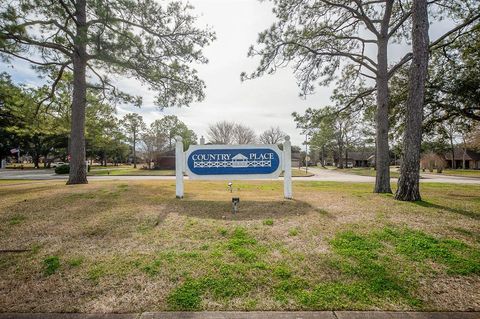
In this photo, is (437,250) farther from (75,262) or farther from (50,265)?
(50,265)

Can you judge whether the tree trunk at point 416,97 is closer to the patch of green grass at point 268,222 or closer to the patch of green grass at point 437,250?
the patch of green grass at point 437,250

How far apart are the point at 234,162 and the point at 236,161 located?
0.07 metres

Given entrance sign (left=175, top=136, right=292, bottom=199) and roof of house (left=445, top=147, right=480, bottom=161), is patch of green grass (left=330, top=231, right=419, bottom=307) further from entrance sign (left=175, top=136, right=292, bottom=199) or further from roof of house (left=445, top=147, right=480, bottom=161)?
roof of house (left=445, top=147, right=480, bottom=161)

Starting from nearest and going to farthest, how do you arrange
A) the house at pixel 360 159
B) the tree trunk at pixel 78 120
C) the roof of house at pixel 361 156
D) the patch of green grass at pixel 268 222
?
1. the patch of green grass at pixel 268 222
2. the tree trunk at pixel 78 120
3. the roof of house at pixel 361 156
4. the house at pixel 360 159

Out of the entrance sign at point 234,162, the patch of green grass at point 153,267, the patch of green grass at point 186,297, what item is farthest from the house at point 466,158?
the patch of green grass at point 153,267

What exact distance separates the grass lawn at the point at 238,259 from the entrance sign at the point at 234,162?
151 cm

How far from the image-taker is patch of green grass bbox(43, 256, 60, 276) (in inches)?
141

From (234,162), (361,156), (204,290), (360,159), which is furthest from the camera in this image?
(360,159)

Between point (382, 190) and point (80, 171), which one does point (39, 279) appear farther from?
point (382, 190)

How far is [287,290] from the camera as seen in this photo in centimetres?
318

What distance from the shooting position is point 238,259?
3836mm

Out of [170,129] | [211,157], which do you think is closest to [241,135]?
[170,129]

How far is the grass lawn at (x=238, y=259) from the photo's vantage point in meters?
3.03

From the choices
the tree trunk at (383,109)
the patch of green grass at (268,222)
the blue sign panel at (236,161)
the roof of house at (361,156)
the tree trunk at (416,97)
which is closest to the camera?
the patch of green grass at (268,222)
